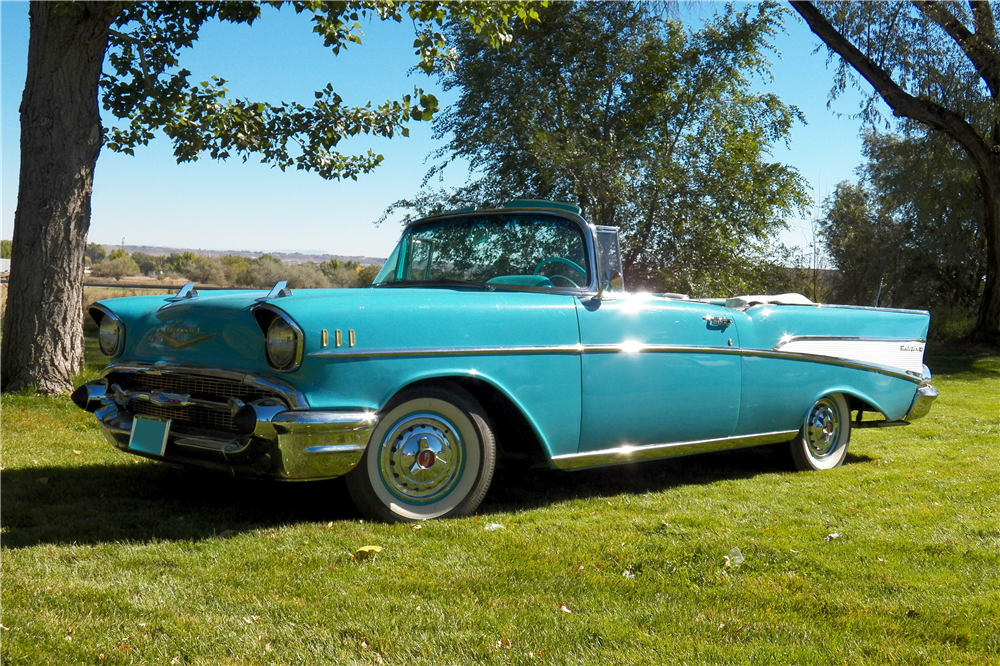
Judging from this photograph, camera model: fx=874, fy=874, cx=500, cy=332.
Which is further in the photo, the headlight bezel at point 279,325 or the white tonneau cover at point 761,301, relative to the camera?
the white tonneau cover at point 761,301

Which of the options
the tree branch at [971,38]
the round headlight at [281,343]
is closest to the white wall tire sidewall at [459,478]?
the round headlight at [281,343]

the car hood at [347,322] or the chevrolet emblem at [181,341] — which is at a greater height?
the car hood at [347,322]

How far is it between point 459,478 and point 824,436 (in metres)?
3.06

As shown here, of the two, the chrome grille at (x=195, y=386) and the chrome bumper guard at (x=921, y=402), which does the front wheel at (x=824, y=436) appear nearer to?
the chrome bumper guard at (x=921, y=402)

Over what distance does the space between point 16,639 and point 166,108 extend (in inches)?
323

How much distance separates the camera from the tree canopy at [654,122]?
15562 mm

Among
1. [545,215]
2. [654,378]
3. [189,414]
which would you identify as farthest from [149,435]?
[654,378]

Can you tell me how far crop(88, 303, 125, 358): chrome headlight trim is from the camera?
14.6 ft

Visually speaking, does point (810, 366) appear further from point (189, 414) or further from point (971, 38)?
point (971, 38)

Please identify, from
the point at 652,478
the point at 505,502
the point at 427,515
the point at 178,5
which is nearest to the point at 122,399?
the point at 427,515

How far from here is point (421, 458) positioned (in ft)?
13.2

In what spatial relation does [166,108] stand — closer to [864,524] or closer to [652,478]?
[652,478]

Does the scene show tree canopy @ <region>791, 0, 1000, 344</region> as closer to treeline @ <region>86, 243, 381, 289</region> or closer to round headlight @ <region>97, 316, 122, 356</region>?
treeline @ <region>86, 243, 381, 289</region>

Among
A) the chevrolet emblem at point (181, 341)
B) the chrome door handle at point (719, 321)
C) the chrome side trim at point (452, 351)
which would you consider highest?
the chrome door handle at point (719, 321)
